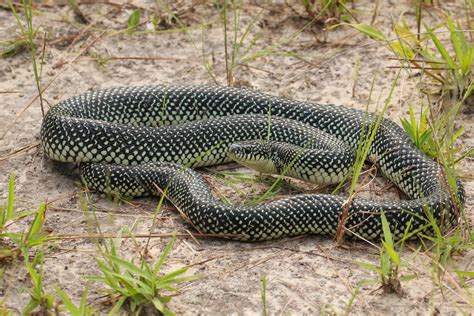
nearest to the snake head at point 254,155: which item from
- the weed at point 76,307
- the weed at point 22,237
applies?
the weed at point 22,237

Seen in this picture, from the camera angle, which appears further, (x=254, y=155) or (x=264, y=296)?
(x=254, y=155)

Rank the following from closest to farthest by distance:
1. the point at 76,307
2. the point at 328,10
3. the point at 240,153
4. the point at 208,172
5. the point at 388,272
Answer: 1. the point at 76,307
2. the point at 388,272
3. the point at 240,153
4. the point at 208,172
5. the point at 328,10

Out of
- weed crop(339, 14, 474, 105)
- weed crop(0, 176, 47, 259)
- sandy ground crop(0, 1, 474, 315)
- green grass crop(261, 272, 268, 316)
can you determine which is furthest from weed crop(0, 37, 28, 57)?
green grass crop(261, 272, 268, 316)

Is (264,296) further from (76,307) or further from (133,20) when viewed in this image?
(133,20)

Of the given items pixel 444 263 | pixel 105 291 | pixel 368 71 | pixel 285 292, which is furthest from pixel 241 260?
pixel 368 71

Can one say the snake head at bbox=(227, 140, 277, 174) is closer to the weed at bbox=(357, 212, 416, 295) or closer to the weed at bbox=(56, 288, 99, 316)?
the weed at bbox=(357, 212, 416, 295)

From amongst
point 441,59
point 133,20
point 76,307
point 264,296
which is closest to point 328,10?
point 441,59
